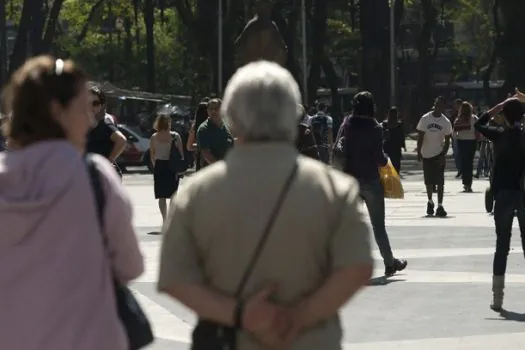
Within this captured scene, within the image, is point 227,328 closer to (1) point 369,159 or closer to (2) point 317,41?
(1) point 369,159

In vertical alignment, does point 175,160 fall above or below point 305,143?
below

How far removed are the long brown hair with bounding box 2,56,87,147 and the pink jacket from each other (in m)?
0.04

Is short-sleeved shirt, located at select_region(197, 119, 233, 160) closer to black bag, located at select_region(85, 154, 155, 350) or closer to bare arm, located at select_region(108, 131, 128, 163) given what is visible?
bare arm, located at select_region(108, 131, 128, 163)

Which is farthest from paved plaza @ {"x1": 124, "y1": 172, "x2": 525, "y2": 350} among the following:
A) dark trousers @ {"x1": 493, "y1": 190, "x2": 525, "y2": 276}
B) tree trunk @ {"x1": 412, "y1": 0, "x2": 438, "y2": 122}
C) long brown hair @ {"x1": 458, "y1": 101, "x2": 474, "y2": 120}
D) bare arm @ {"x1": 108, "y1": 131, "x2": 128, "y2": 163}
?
tree trunk @ {"x1": 412, "y1": 0, "x2": 438, "y2": 122}

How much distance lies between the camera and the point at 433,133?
22.8 m

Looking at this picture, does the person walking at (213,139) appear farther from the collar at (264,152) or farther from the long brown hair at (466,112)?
the long brown hair at (466,112)

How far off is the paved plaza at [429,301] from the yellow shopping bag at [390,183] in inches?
20.5

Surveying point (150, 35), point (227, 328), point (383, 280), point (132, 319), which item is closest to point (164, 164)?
point (383, 280)

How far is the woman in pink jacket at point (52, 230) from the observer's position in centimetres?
Result: 469

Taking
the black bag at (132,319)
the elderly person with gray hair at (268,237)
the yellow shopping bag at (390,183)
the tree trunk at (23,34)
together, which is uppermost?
the elderly person with gray hair at (268,237)

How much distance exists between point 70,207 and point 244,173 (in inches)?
21.5

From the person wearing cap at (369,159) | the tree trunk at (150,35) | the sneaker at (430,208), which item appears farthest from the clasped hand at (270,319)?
the tree trunk at (150,35)

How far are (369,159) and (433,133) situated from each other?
8.37m

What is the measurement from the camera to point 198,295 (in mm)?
4543
